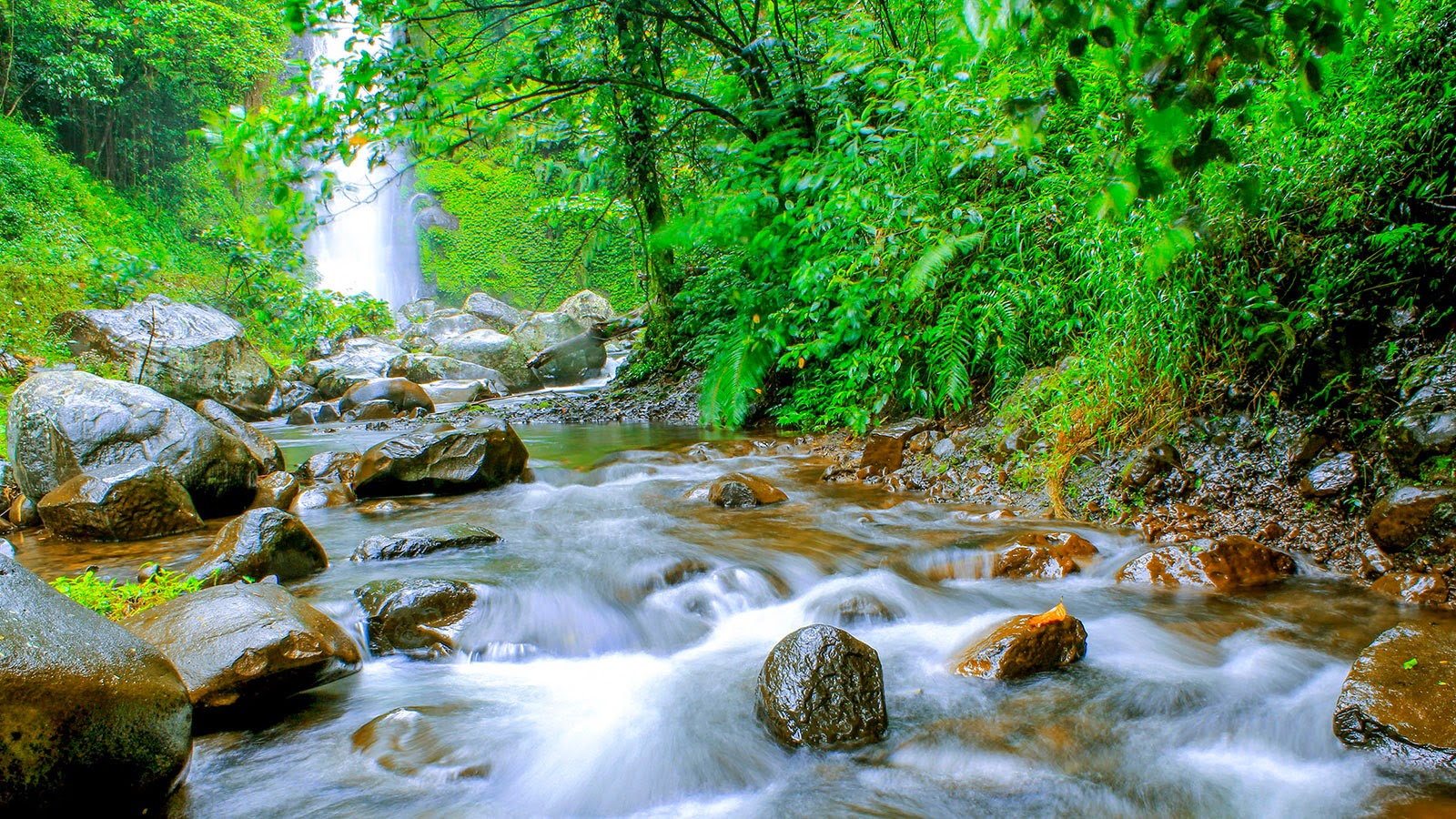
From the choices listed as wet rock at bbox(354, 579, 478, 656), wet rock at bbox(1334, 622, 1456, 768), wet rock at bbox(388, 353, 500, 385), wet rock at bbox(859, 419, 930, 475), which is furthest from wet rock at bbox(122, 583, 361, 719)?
wet rock at bbox(388, 353, 500, 385)

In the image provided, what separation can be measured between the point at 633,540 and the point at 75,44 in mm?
26192

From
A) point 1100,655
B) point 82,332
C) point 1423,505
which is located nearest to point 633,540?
point 1100,655

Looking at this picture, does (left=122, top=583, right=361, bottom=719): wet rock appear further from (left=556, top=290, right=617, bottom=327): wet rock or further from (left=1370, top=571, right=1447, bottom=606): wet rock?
(left=556, top=290, right=617, bottom=327): wet rock

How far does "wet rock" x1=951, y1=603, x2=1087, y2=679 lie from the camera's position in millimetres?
2684

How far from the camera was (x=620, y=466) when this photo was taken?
6.50 meters

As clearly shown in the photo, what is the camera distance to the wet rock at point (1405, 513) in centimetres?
287

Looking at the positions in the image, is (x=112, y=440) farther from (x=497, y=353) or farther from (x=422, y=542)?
(x=497, y=353)

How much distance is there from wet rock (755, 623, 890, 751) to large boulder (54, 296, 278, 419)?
1194cm

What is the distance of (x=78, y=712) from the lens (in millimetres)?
1830

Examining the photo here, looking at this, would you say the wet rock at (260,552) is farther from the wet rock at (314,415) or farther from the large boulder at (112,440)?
the wet rock at (314,415)

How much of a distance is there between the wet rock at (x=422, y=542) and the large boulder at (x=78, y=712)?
204 cm

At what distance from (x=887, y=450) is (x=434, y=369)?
1253cm

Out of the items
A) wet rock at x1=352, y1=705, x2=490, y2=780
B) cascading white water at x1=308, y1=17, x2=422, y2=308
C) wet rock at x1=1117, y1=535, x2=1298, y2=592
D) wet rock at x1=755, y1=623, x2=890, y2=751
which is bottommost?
wet rock at x1=352, y1=705, x2=490, y2=780

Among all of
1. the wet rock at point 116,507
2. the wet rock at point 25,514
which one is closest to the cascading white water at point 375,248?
the wet rock at point 25,514
